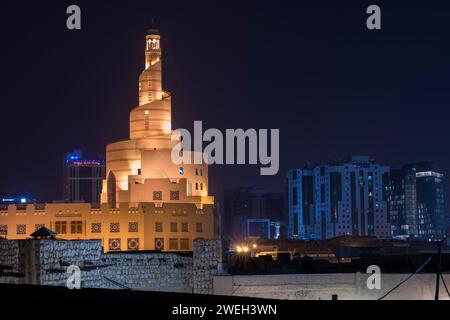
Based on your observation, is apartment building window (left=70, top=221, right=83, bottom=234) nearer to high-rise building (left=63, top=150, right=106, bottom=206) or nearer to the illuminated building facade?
the illuminated building facade

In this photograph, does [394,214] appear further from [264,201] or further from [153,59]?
[153,59]

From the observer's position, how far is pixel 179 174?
62.2 meters

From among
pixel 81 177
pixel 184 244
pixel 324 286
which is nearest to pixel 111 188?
pixel 184 244

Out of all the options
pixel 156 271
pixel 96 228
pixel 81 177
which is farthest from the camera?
pixel 81 177

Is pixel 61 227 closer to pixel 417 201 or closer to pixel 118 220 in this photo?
pixel 118 220

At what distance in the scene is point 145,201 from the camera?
61094 mm

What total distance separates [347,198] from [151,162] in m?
82.1

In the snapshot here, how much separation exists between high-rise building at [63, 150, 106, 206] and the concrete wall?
4635 inches

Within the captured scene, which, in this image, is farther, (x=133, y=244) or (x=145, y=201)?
(x=145, y=201)

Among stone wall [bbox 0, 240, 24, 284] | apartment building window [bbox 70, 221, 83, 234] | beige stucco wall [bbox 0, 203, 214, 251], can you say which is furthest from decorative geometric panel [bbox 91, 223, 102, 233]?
stone wall [bbox 0, 240, 24, 284]

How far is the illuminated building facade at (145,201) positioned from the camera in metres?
57.2

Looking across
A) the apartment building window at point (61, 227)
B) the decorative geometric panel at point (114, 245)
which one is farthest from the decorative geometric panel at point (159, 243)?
the apartment building window at point (61, 227)

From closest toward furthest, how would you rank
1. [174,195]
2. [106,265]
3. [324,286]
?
[106,265], [324,286], [174,195]

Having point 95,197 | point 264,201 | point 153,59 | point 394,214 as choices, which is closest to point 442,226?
point 394,214
